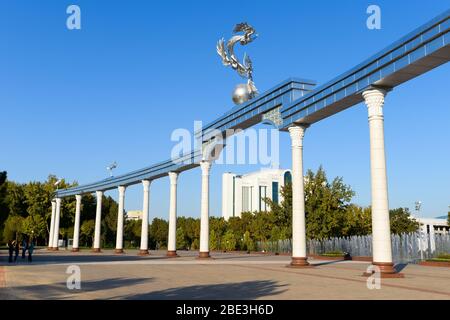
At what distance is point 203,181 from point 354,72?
15777mm

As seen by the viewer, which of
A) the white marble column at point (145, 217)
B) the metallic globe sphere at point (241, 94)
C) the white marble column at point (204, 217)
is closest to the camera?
the metallic globe sphere at point (241, 94)

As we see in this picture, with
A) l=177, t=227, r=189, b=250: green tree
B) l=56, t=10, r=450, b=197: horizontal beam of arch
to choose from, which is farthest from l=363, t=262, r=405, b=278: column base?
l=177, t=227, r=189, b=250: green tree

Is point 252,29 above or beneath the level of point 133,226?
above

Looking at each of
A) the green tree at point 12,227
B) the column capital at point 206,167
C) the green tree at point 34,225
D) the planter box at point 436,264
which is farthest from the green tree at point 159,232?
the planter box at point 436,264

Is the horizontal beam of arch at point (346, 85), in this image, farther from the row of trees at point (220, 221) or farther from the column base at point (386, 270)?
the row of trees at point (220, 221)

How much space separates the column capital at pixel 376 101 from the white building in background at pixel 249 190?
366 ft

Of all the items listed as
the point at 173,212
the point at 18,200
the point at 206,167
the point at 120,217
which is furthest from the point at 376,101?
the point at 18,200

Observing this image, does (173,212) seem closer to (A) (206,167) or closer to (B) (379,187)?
(A) (206,167)

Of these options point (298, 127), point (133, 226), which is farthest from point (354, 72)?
point (133, 226)

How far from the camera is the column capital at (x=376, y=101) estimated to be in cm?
1816
